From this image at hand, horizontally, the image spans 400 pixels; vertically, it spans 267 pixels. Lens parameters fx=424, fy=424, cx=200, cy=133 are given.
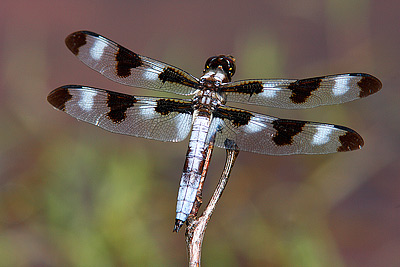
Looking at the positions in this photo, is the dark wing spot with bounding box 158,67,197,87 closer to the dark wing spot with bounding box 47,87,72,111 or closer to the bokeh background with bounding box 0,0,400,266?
the dark wing spot with bounding box 47,87,72,111

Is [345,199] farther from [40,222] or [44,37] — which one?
[44,37]

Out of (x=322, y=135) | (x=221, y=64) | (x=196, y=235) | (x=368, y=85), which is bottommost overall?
(x=196, y=235)

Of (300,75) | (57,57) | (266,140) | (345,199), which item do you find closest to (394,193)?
(345,199)

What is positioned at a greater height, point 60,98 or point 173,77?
point 173,77

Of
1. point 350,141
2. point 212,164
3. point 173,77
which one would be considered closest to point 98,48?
point 173,77

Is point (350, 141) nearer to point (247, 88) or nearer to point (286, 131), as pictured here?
point (286, 131)

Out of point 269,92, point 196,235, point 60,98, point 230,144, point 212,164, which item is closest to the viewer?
point 196,235
